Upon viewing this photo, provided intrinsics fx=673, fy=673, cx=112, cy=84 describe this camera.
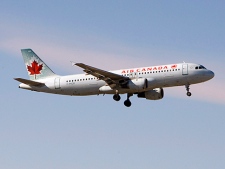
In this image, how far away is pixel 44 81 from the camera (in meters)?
91.1

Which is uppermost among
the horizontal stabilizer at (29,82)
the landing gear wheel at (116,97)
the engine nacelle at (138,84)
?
the horizontal stabilizer at (29,82)

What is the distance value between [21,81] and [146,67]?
55.0 ft

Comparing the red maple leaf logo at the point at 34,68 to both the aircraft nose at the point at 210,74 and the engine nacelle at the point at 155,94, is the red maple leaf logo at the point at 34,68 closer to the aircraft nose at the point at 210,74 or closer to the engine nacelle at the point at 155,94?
the engine nacelle at the point at 155,94

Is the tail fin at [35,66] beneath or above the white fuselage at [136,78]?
above

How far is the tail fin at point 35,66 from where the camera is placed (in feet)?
307

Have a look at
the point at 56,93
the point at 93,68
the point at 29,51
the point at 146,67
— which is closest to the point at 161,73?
the point at 146,67

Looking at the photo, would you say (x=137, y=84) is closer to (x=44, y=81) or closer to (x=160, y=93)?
(x=160, y=93)

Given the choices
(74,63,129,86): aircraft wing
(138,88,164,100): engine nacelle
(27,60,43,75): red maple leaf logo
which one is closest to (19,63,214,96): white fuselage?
(74,63,129,86): aircraft wing

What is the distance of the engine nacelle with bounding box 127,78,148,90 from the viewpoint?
271 feet

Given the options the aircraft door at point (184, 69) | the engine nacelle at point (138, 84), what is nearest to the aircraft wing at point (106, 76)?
the engine nacelle at point (138, 84)

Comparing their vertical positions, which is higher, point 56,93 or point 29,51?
point 29,51

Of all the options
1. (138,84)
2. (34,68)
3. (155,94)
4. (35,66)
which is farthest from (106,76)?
(35,66)

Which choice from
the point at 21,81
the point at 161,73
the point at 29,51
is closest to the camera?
the point at 161,73

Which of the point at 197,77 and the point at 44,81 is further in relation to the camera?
the point at 44,81
